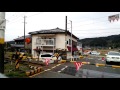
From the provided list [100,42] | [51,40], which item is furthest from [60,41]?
[100,42]

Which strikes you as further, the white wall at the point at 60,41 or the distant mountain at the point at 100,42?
the distant mountain at the point at 100,42

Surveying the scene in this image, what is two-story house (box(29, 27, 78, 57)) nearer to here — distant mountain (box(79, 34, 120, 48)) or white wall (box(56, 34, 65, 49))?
white wall (box(56, 34, 65, 49))

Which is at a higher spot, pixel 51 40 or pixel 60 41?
pixel 51 40

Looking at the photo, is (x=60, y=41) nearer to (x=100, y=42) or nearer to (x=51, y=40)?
(x=51, y=40)

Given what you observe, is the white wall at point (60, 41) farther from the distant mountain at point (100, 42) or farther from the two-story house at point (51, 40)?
the distant mountain at point (100, 42)

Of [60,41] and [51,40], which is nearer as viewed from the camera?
[60,41]

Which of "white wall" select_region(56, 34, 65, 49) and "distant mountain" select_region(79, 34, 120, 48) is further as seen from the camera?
"distant mountain" select_region(79, 34, 120, 48)

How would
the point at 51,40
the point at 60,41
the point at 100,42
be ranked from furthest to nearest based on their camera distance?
the point at 100,42 → the point at 51,40 → the point at 60,41

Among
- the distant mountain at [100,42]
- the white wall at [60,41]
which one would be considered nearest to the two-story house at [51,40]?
the white wall at [60,41]

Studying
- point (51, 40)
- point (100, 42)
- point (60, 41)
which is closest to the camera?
point (60, 41)

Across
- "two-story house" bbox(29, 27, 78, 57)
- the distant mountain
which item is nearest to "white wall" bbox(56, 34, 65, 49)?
"two-story house" bbox(29, 27, 78, 57)
